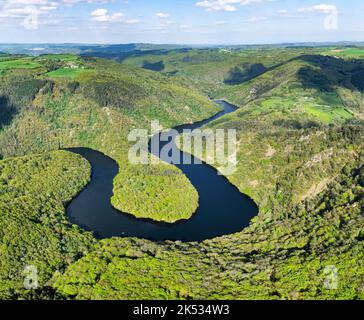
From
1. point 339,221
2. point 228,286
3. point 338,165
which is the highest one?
point 338,165

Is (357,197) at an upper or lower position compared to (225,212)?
upper

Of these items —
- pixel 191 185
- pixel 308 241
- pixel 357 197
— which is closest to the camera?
pixel 308 241

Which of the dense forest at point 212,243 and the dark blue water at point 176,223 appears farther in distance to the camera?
the dark blue water at point 176,223

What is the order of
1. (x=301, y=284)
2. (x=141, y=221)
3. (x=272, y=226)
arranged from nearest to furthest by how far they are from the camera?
1. (x=301, y=284)
2. (x=272, y=226)
3. (x=141, y=221)

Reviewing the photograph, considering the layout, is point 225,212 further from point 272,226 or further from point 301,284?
Answer: point 301,284

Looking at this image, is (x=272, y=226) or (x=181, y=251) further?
(x=272, y=226)

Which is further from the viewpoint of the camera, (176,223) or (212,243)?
(176,223)

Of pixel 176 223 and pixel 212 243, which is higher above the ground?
pixel 176 223

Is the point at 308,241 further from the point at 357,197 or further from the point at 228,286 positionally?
the point at 228,286

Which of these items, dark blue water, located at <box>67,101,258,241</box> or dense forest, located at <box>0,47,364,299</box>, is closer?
dense forest, located at <box>0,47,364,299</box>

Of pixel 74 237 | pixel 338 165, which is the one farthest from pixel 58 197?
pixel 338 165
